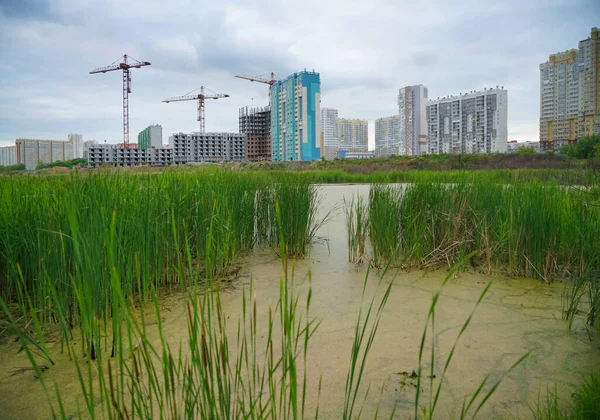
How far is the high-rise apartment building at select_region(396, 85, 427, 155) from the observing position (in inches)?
2697

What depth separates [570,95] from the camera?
77.2 ft

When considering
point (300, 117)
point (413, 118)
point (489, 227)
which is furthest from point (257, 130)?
point (489, 227)

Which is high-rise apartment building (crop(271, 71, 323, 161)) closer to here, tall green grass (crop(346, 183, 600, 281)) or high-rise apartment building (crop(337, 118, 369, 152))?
high-rise apartment building (crop(337, 118, 369, 152))

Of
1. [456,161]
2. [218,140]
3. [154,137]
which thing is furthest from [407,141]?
[456,161]

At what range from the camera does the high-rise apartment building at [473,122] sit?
4572 cm

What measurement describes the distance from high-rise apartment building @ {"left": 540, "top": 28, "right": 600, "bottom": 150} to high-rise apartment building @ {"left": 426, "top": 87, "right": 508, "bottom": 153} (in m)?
16.4

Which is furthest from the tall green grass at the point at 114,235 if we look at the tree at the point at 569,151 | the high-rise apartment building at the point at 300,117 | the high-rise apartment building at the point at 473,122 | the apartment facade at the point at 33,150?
the high-rise apartment building at the point at 300,117

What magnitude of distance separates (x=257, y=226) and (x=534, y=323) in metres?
2.76

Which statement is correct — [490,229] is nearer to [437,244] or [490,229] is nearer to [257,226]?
[437,244]

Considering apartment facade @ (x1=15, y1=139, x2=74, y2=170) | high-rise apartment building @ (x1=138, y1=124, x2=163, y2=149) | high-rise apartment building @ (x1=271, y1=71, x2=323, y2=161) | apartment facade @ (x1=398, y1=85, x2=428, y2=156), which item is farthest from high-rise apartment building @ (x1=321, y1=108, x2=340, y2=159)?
apartment facade @ (x1=15, y1=139, x2=74, y2=170)

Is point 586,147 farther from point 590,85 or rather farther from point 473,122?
point 473,122

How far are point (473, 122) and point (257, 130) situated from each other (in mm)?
39870

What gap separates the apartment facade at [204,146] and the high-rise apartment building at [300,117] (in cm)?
1046

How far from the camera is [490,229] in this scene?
360cm
